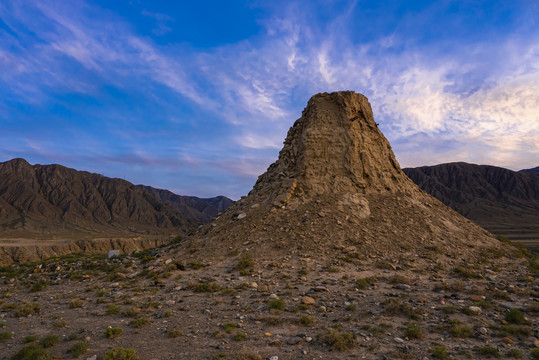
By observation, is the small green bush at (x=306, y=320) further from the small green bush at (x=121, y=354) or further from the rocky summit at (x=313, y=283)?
the small green bush at (x=121, y=354)

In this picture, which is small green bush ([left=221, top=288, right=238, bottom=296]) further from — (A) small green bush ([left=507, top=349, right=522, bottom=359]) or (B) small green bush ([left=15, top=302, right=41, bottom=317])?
(A) small green bush ([left=507, top=349, right=522, bottom=359])

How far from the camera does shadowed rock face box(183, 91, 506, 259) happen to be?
1524 centimetres

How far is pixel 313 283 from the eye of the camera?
1081 centimetres

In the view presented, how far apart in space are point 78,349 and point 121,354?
1.04m

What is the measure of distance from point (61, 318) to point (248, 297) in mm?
5127

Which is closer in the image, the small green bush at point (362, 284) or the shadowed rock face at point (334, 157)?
the small green bush at point (362, 284)

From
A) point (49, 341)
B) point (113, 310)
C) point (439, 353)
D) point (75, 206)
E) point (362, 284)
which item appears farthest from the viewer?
point (75, 206)

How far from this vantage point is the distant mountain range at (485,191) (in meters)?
116

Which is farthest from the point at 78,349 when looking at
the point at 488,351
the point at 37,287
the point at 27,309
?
the point at 488,351

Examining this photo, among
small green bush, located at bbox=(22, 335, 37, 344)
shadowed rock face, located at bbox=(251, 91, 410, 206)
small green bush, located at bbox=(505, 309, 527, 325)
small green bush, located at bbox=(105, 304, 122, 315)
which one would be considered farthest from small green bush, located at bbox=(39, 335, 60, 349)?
shadowed rock face, located at bbox=(251, 91, 410, 206)

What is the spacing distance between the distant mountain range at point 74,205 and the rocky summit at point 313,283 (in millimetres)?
107667

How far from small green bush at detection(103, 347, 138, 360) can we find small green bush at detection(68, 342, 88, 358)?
2.24 feet

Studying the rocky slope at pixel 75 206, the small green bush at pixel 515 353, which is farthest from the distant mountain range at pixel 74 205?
the small green bush at pixel 515 353

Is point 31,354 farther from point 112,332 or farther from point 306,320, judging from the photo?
point 306,320
